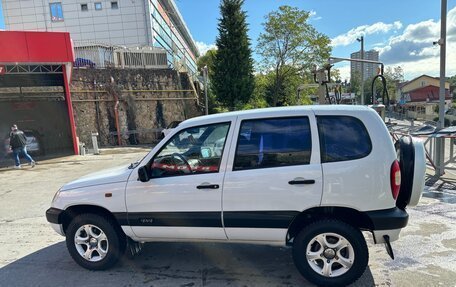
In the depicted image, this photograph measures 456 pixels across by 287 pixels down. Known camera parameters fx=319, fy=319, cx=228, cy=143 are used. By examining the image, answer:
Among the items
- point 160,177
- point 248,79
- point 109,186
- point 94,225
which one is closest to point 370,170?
point 160,177

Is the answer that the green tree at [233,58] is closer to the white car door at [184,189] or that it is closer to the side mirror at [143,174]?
the white car door at [184,189]

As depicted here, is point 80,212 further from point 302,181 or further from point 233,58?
point 233,58

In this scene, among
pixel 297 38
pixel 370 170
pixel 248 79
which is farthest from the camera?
pixel 297 38

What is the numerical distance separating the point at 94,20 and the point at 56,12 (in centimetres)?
410

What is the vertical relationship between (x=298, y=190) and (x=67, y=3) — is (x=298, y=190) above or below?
below

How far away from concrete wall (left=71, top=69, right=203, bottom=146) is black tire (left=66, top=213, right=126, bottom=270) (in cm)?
1686

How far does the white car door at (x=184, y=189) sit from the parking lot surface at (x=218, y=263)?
0.47 m

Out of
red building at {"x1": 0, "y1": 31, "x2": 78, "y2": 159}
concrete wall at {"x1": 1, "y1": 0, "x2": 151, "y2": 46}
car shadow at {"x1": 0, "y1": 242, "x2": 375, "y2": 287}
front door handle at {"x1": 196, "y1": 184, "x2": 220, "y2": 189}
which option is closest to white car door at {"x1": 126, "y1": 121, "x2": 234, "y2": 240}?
front door handle at {"x1": 196, "y1": 184, "x2": 220, "y2": 189}

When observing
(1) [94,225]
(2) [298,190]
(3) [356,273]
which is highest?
(2) [298,190]

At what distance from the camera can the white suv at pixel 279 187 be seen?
121 inches

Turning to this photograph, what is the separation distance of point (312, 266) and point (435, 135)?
18.7 ft

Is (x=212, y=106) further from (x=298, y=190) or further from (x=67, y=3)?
(x=298, y=190)

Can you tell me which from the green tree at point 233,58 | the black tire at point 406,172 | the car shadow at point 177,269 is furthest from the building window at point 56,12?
the black tire at point 406,172

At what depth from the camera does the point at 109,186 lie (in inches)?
143
